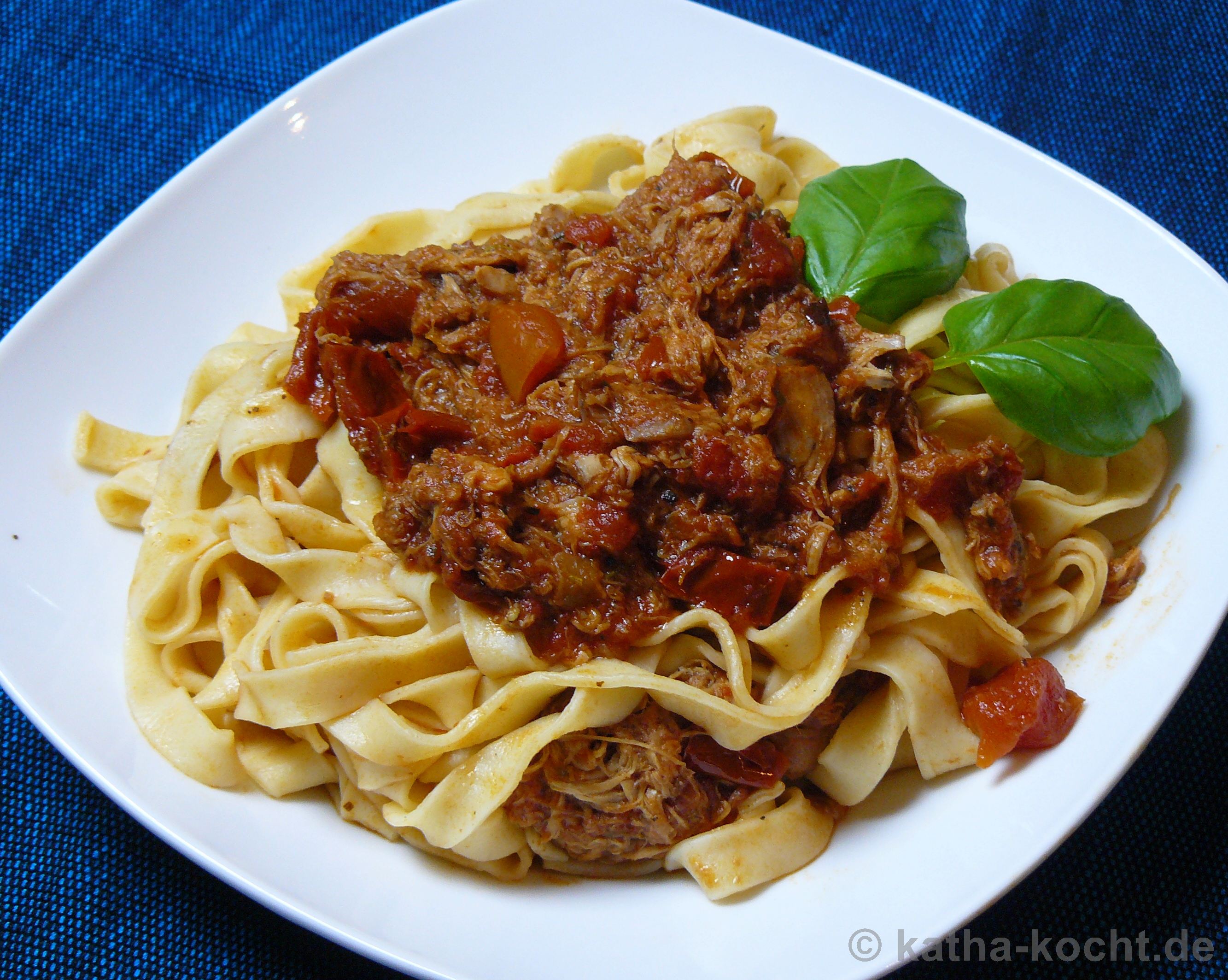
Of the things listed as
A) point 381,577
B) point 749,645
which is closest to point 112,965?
point 381,577

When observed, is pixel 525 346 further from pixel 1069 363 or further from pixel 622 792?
pixel 1069 363

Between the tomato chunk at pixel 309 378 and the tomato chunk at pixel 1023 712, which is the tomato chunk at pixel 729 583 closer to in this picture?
the tomato chunk at pixel 1023 712

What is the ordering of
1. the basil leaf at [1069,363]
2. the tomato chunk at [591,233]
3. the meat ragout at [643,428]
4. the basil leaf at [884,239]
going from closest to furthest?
the meat ragout at [643,428] → the basil leaf at [1069,363] → the basil leaf at [884,239] → the tomato chunk at [591,233]

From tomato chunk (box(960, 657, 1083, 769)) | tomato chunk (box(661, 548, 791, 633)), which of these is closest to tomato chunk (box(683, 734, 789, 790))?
tomato chunk (box(661, 548, 791, 633))

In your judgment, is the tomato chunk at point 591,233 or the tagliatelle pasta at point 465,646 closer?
the tagliatelle pasta at point 465,646

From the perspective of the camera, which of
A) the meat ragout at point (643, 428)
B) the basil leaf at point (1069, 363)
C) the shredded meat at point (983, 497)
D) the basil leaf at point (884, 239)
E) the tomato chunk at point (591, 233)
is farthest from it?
the tomato chunk at point (591, 233)

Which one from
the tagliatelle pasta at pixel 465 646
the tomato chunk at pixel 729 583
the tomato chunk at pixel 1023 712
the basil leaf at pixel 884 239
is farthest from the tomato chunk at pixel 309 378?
the tomato chunk at pixel 1023 712

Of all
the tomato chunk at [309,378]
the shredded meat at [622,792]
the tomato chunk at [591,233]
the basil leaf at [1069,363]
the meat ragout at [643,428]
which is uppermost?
the basil leaf at [1069,363]
